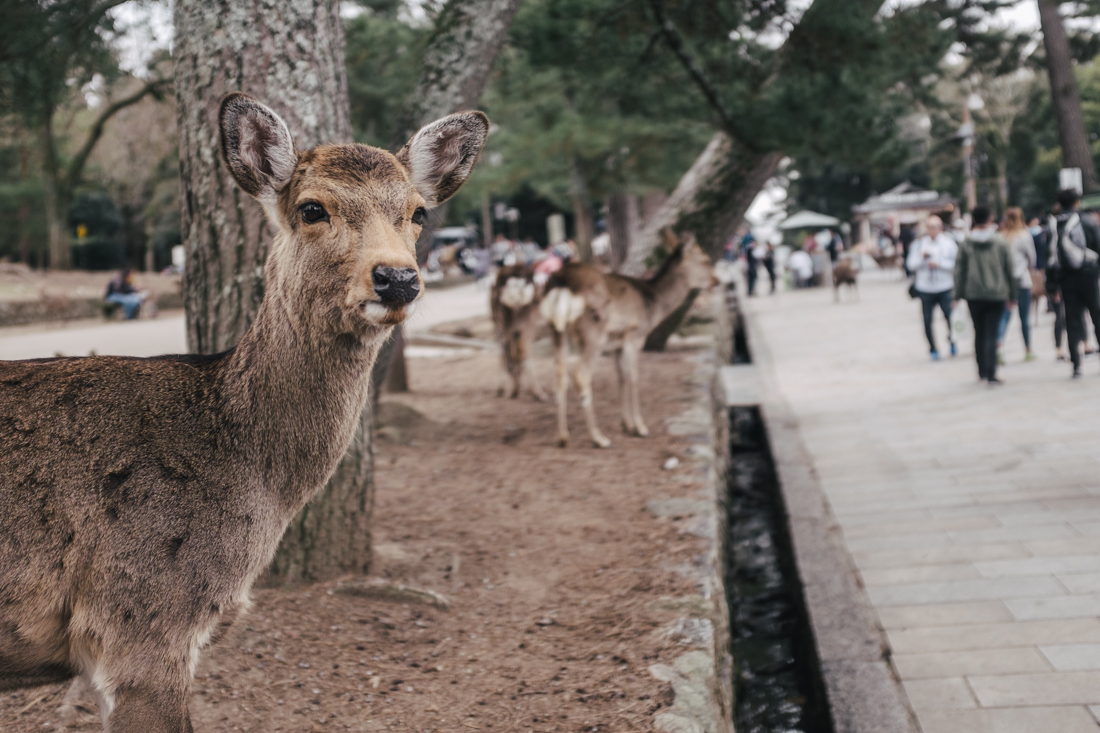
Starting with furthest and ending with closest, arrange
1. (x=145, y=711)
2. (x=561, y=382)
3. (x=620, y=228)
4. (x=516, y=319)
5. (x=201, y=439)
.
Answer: (x=620, y=228), (x=516, y=319), (x=561, y=382), (x=201, y=439), (x=145, y=711)

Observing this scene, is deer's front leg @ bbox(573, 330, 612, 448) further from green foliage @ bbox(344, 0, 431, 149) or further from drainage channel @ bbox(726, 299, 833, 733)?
green foliage @ bbox(344, 0, 431, 149)

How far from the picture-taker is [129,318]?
24.5 meters

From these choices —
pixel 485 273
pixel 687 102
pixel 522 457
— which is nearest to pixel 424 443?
pixel 522 457

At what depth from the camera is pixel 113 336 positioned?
18.8m

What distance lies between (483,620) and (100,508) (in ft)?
7.60

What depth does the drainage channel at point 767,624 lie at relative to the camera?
4.46 m

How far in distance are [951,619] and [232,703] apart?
3.42m

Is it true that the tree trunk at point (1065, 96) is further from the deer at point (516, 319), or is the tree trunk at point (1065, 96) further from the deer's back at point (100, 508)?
the deer's back at point (100, 508)

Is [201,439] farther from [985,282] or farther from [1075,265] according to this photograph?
[1075,265]

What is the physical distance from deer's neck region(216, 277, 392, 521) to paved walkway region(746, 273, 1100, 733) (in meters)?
2.69

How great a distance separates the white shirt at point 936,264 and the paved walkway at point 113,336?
22.4ft

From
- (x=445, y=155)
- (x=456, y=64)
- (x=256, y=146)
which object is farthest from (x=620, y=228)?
(x=256, y=146)

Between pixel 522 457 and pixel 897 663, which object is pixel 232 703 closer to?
pixel 897 663

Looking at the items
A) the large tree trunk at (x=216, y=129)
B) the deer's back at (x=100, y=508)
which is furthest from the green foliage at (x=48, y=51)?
the deer's back at (x=100, y=508)
